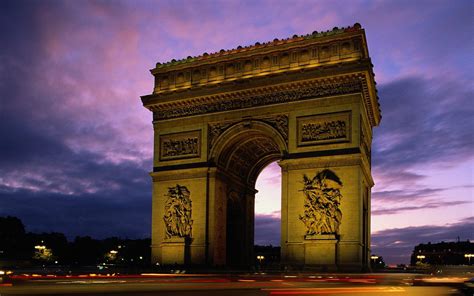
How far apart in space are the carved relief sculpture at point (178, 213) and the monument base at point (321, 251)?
7.29m

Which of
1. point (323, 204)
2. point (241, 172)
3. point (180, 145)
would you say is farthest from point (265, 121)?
point (241, 172)

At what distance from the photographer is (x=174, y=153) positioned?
113 feet

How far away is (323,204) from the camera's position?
29.4m

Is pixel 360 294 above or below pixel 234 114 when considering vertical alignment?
below

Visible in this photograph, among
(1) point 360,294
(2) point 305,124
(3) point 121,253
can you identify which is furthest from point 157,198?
(3) point 121,253

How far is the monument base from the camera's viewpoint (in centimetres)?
2841

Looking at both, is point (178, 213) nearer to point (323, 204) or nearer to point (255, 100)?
point (255, 100)

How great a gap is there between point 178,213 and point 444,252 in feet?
417

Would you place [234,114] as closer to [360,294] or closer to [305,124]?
A: [305,124]

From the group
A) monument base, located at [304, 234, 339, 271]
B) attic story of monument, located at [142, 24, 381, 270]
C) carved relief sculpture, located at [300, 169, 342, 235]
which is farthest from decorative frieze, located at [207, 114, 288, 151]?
monument base, located at [304, 234, 339, 271]

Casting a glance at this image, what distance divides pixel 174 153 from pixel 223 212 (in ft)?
14.6

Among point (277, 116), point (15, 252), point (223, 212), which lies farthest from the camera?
point (15, 252)

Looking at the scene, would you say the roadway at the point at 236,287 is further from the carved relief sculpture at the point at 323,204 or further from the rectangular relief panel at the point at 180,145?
the rectangular relief panel at the point at 180,145

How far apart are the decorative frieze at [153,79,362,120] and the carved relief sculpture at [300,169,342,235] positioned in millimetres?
4199
